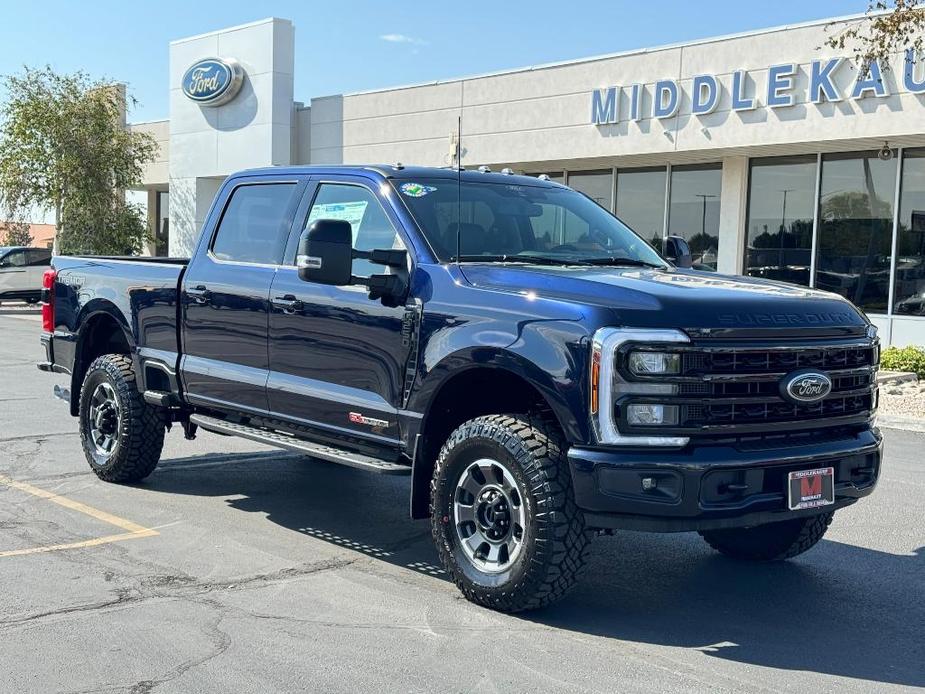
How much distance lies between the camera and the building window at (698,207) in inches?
848

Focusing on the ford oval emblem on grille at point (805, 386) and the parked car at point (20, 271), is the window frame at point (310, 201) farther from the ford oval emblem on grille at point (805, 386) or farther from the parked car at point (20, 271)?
the parked car at point (20, 271)

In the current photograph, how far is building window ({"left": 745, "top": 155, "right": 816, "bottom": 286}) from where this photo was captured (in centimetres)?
2006

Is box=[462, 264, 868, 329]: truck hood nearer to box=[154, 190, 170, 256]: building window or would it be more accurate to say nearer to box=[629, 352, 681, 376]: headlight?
box=[629, 352, 681, 376]: headlight

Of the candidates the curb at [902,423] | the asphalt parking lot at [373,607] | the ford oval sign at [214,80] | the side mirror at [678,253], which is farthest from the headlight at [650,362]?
the ford oval sign at [214,80]

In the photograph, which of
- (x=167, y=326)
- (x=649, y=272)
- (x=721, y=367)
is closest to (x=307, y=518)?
(x=167, y=326)

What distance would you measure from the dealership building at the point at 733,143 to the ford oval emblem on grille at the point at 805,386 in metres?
11.1

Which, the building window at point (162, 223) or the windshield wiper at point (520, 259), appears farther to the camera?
the building window at point (162, 223)

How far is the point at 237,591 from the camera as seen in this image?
532 cm

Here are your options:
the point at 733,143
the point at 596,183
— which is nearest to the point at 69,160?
the point at 596,183

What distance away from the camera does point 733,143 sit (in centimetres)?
1955

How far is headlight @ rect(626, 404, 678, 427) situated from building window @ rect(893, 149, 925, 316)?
15.5m

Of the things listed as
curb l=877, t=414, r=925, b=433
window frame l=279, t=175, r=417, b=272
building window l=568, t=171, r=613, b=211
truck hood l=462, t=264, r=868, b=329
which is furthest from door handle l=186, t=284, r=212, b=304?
building window l=568, t=171, r=613, b=211

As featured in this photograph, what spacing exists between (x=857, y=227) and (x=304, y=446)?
1554cm

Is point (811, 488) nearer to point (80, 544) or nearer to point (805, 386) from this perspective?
point (805, 386)
